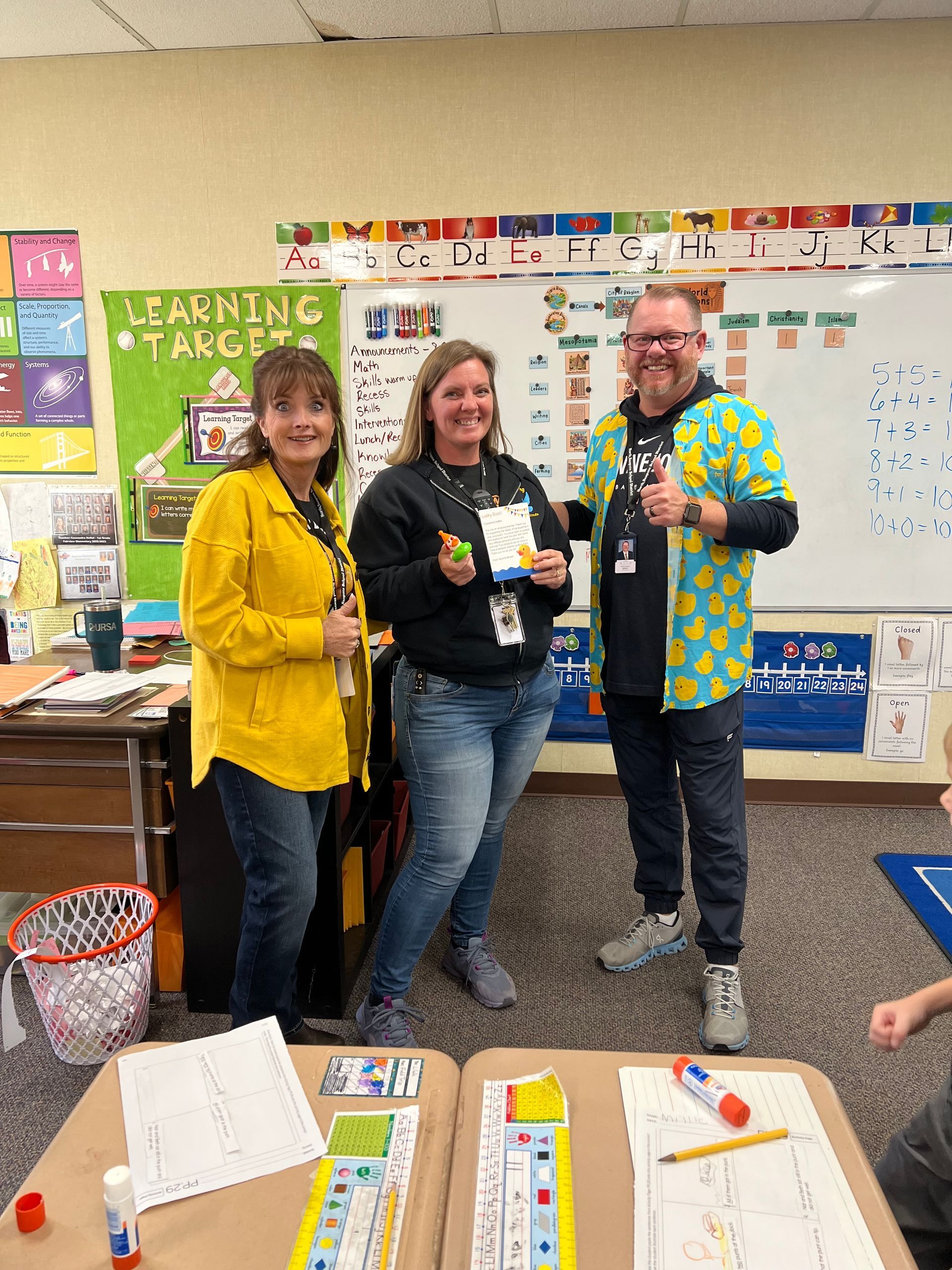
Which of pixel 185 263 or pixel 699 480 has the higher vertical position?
pixel 185 263

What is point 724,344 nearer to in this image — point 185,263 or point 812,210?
point 812,210

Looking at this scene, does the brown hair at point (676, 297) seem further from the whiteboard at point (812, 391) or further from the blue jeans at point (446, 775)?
the whiteboard at point (812, 391)

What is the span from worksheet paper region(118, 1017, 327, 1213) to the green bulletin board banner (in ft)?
8.13

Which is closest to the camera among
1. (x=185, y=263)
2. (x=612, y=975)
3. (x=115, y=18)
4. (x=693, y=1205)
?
(x=693, y=1205)

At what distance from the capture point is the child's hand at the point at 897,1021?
3.37 ft

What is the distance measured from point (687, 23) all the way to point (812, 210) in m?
0.79

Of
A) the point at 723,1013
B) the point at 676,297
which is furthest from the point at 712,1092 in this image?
the point at 676,297

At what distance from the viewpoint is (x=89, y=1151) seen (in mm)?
872

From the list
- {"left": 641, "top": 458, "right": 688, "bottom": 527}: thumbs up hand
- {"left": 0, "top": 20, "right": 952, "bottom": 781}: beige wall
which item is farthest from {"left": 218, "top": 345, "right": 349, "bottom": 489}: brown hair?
{"left": 0, "top": 20, "right": 952, "bottom": 781}: beige wall

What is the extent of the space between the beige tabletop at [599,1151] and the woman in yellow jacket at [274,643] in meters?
0.73

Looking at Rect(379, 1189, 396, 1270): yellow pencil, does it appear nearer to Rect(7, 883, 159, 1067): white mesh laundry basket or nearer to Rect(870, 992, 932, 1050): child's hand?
Rect(870, 992, 932, 1050): child's hand

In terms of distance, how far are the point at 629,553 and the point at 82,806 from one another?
59.2 inches

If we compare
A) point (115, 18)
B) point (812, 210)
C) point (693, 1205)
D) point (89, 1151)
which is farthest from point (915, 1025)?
point (115, 18)

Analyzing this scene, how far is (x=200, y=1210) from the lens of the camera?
2.64 ft
